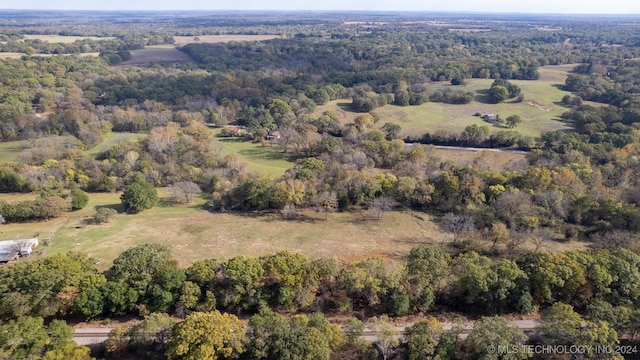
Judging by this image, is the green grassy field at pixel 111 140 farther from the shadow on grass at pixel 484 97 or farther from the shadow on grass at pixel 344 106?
the shadow on grass at pixel 484 97

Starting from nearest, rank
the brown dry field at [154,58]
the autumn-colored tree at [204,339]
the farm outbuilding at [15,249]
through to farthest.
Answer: the autumn-colored tree at [204,339] < the farm outbuilding at [15,249] < the brown dry field at [154,58]

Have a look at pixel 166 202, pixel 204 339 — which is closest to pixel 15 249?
pixel 166 202

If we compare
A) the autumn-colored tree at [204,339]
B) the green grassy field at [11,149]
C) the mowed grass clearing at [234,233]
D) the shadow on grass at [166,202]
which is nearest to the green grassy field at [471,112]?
the mowed grass clearing at [234,233]

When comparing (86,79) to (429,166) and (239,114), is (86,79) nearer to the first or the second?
(239,114)

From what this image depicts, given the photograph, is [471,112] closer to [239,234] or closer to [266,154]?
[266,154]

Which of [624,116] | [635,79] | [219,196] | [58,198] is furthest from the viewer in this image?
[635,79]

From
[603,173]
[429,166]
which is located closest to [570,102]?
[603,173]
